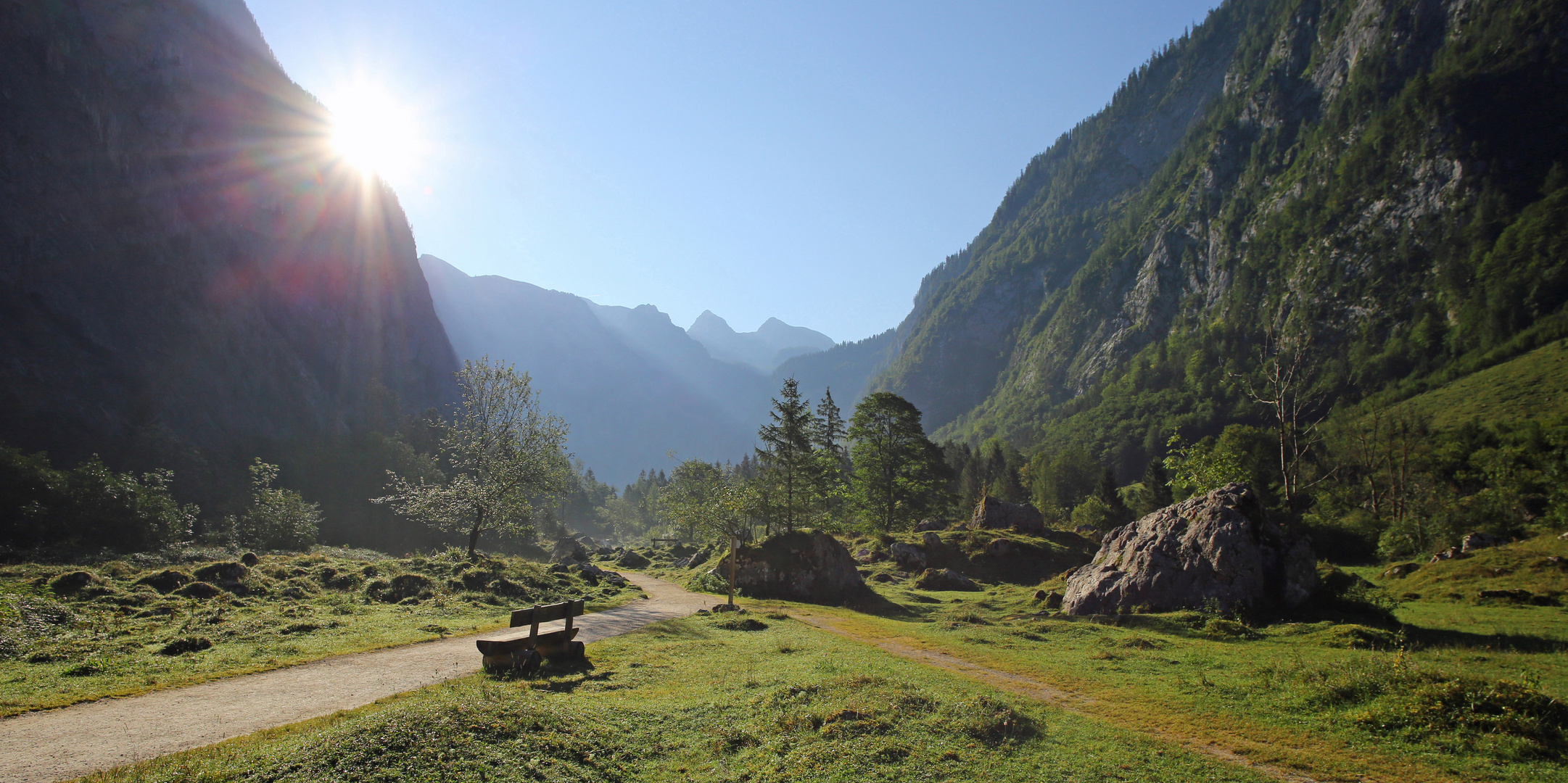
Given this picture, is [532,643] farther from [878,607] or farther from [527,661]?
[878,607]

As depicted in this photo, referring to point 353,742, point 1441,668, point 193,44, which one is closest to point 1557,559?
point 1441,668

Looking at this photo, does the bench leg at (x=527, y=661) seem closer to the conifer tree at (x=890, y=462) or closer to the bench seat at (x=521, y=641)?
the bench seat at (x=521, y=641)

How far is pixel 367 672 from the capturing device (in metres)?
13.4

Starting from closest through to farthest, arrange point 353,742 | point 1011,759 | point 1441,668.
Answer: point 353,742, point 1011,759, point 1441,668

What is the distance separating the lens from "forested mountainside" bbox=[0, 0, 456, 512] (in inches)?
2411

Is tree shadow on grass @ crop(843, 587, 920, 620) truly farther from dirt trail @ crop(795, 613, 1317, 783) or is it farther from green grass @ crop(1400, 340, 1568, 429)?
green grass @ crop(1400, 340, 1568, 429)

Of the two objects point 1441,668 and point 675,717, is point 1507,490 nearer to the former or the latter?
point 1441,668

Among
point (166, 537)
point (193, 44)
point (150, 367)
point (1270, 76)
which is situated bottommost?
point (166, 537)

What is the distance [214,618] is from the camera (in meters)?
17.2

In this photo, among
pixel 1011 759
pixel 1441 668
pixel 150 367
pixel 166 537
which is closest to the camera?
pixel 1011 759

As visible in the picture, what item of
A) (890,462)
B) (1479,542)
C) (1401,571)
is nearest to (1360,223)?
(1479,542)

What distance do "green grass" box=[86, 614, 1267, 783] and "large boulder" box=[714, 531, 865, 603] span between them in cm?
2210

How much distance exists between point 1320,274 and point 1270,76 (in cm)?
8243

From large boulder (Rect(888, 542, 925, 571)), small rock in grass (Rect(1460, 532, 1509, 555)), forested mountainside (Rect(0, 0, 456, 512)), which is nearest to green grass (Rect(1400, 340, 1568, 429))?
small rock in grass (Rect(1460, 532, 1509, 555))
